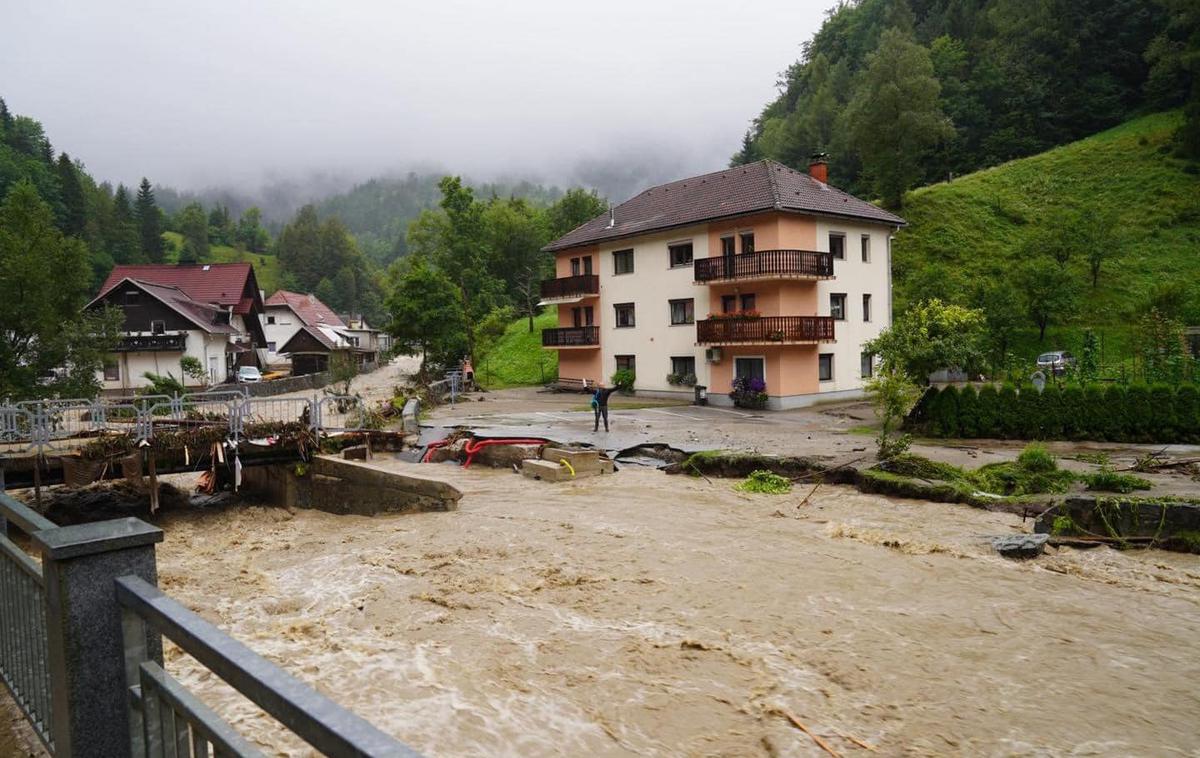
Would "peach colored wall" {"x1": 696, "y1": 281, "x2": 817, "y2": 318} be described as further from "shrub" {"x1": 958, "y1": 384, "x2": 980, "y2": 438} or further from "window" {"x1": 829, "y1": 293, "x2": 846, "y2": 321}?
"shrub" {"x1": 958, "y1": 384, "x2": 980, "y2": 438}

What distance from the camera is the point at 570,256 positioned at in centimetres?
4288

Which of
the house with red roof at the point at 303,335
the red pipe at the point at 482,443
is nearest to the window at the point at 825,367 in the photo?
the red pipe at the point at 482,443

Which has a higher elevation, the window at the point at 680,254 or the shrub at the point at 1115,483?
the window at the point at 680,254

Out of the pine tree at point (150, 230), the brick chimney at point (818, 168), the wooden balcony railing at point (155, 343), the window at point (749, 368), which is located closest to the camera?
the window at point (749, 368)

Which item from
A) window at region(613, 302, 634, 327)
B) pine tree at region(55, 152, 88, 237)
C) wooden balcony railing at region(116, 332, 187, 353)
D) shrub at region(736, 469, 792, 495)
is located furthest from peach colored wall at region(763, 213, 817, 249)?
pine tree at region(55, 152, 88, 237)

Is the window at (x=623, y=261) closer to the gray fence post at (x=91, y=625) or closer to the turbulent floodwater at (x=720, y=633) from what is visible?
the turbulent floodwater at (x=720, y=633)

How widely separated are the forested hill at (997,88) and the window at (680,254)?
25638 mm

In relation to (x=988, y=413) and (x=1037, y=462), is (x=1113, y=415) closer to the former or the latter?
(x=988, y=413)

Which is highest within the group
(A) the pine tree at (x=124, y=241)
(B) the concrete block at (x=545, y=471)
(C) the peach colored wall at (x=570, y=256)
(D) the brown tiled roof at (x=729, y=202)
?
(A) the pine tree at (x=124, y=241)

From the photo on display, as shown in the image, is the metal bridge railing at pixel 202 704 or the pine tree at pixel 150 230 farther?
the pine tree at pixel 150 230

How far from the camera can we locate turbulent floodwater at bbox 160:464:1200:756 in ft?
21.4

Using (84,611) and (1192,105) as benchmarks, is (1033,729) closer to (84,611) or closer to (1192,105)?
(84,611)

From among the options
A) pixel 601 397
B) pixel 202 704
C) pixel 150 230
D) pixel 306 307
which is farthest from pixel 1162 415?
pixel 150 230

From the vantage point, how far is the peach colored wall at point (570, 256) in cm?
4116
